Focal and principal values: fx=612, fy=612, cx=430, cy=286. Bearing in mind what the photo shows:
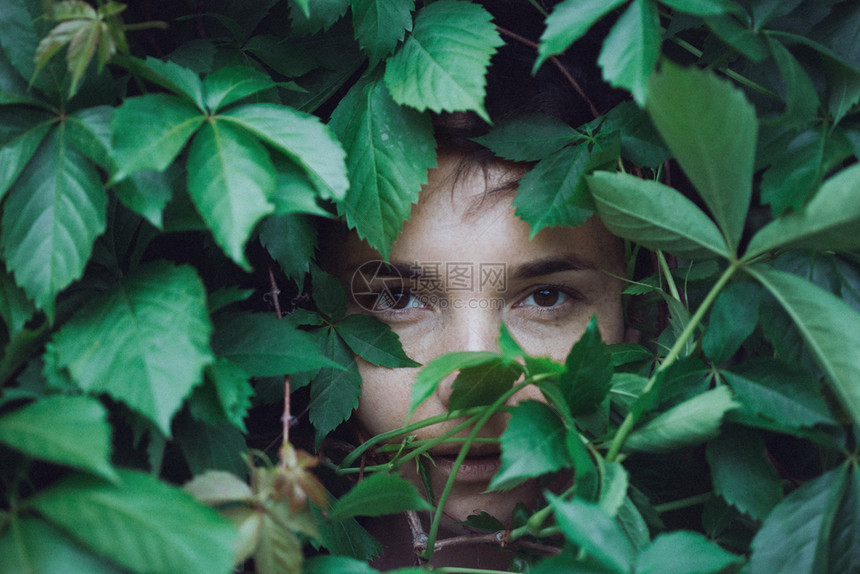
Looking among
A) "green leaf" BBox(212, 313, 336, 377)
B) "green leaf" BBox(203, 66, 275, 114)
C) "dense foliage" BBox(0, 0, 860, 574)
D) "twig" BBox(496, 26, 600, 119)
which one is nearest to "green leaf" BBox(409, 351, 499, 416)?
"dense foliage" BBox(0, 0, 860, 574)

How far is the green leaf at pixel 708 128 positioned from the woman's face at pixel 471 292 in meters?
0.31

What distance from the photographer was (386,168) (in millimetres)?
751

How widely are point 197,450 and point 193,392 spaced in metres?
0.06

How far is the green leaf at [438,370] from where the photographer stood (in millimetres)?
552

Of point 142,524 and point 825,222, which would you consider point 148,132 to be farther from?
point 825,222

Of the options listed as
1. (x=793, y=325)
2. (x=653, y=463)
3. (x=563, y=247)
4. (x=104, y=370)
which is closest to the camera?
(x=104, y=370)

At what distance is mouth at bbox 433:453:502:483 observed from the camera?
0.86 meters

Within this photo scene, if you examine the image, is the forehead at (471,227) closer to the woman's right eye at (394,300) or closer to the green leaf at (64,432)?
the woman's right eye at (394,300)

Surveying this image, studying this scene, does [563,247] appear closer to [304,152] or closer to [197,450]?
[304,152]

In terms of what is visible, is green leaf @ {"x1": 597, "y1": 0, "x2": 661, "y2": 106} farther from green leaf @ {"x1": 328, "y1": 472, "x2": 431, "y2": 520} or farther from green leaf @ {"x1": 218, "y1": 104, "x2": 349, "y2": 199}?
green leaf @ {"x1": 328, "y1": 472, "x2": 431, "y2": 520}

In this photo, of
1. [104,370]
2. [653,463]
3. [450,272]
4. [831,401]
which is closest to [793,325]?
[831,401]

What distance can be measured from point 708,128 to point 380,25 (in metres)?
0.41

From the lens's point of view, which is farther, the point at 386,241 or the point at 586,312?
the point at 586,312

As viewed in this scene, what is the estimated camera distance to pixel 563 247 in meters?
0.84
